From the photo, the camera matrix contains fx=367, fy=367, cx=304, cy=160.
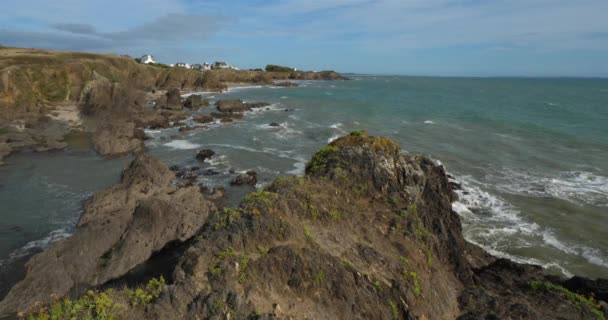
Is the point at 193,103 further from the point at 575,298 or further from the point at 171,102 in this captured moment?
the point at 575,298

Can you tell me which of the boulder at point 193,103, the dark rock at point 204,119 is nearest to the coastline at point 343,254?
the dark rock at point 204,119

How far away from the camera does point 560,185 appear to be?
30.5m

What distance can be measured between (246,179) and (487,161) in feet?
81.9

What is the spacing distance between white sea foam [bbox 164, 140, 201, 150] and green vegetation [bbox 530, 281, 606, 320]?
36.6 m

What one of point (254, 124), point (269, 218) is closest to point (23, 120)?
point (254, 124)

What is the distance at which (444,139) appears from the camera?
4803 cm

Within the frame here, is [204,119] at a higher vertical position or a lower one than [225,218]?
lower

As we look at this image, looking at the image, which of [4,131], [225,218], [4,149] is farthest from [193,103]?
[225,218]

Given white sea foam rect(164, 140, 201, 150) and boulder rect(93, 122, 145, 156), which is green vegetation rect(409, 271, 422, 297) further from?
white sea foam rect(164, 140, 201, 150)

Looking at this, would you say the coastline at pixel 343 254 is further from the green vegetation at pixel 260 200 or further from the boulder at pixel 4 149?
the boulder at pixel 4 149

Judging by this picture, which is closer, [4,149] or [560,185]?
[560,185]

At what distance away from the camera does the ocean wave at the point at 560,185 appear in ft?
92.0

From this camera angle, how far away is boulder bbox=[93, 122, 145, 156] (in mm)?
38644

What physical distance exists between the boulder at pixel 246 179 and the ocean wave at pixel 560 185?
20252mm
